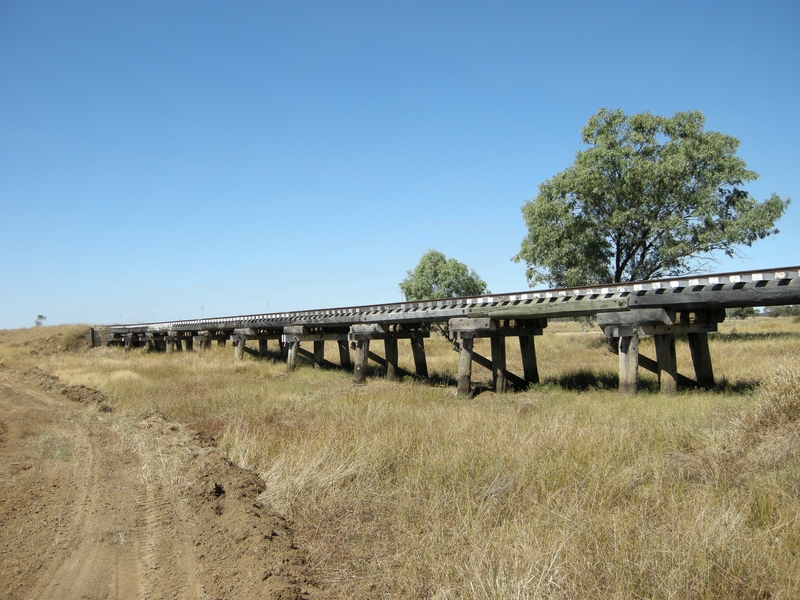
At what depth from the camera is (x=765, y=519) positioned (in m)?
4.44

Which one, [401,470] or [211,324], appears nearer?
[401,470]

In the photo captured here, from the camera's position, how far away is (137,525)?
525 cm

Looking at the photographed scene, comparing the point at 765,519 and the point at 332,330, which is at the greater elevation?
the point at 332,330

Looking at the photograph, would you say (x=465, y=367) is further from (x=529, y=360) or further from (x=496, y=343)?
(x=529, y=360)

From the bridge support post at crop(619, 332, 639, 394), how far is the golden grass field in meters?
0.46

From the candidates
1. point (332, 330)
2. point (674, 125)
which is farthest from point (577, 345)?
point (332, 330)

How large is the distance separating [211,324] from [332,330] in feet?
35.7

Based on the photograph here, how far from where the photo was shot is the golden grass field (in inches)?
152

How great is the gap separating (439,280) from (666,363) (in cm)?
3816

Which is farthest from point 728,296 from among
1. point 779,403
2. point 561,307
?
point 779,403

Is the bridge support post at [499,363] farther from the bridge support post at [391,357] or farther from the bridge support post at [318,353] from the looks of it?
the bridge support post at [318,353]

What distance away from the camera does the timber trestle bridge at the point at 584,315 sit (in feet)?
33.0

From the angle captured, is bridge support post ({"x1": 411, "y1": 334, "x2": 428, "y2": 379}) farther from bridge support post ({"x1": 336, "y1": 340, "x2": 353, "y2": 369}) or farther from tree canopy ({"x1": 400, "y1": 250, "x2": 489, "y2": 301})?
tree canopy ({"x1": 400, "y1": 250, "x2": 489, "y2": 301})

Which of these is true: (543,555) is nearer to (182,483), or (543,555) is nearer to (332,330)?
(182,483)
